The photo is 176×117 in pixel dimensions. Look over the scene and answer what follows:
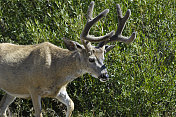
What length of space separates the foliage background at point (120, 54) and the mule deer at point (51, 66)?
4.21 feet

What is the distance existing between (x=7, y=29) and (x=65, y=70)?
3388 mm

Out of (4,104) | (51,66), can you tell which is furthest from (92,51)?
(4,104)

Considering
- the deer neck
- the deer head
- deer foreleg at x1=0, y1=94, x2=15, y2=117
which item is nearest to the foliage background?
deer foreleg at x1=0, y1=94, x2=15, y2=117

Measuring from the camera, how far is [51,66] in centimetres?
802

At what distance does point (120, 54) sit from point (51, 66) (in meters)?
2.23

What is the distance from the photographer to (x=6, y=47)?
8.66 m

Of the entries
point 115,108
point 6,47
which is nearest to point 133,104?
point 115,108

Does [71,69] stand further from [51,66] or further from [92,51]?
[92,51]

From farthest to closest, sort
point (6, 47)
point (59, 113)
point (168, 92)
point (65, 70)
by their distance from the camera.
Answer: point (59, 113) → point (168, 92) → point (6, 47) → point (65, 70)

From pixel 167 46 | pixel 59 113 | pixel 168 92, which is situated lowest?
pixel 59 113

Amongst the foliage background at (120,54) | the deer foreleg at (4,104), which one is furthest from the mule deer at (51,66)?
the foliage background at (120,54)

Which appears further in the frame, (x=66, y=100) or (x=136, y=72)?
(x=136, y=72)

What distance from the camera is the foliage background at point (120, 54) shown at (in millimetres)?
9406

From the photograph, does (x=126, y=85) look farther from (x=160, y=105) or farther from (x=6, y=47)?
(x=6, y=47)
